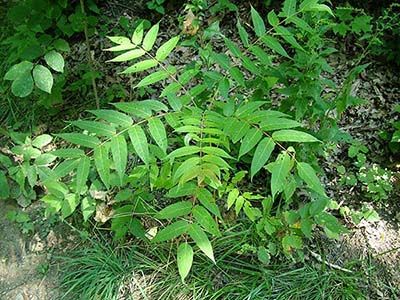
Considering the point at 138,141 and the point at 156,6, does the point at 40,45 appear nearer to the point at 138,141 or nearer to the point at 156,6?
the point at 156,6

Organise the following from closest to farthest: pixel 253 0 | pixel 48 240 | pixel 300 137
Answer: pixel 300 137, pixel 48 240, pixel 253 0

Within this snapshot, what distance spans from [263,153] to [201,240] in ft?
1.09

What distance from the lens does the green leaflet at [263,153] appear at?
1466 millimetres

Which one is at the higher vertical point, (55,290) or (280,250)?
(280,250)

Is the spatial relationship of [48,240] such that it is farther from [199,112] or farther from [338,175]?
[338,175]

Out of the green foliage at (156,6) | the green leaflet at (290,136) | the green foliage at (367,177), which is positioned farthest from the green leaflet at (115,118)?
the green foliage at (156,6)

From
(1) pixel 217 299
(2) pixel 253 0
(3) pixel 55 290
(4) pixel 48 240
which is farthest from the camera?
(2) pixel 253 0

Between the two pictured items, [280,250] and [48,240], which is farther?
[48,240]

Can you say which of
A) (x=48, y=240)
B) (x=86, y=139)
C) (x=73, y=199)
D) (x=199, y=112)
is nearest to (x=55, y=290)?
(x=48, y=240)

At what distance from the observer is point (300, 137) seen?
1.49 m

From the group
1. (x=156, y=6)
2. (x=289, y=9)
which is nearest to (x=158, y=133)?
(x=289, y=9)

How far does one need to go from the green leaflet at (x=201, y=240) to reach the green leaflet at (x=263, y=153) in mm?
266

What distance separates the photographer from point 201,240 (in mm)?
1476

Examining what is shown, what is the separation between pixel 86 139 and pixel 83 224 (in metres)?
1.03
